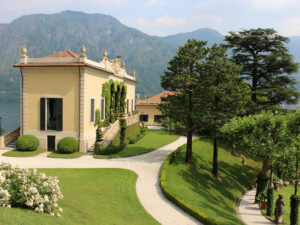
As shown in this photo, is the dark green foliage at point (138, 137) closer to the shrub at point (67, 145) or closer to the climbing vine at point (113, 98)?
the climbing vine at point (113, 98)

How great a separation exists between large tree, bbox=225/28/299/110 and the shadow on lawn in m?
8.07

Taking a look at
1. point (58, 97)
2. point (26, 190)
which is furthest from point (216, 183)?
point (26, 190)

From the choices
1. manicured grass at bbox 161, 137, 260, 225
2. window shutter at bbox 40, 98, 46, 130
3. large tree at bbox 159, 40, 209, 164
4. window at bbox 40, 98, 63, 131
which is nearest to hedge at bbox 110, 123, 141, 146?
window at bbox 40, 98, 63, 131

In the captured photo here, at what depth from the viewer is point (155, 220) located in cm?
1266

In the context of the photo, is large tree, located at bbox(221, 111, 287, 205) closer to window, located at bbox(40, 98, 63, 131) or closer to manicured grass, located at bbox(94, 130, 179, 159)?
manicured grass, located at bbox(94, 130, 179, 159)

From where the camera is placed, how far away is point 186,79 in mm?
22500

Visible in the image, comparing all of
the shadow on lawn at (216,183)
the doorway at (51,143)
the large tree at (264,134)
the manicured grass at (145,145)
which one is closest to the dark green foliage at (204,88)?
the shadow on lawn at (216,183)

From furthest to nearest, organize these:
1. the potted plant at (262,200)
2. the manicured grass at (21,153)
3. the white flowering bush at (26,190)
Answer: the manicured grass at (21,153)
the potted plant at (262,200)
the white flowering bush at (26,190)

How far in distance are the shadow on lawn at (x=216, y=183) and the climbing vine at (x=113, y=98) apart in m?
11.1

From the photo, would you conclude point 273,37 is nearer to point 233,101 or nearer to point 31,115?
point 233,101

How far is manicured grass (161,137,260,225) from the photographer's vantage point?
15.7 m

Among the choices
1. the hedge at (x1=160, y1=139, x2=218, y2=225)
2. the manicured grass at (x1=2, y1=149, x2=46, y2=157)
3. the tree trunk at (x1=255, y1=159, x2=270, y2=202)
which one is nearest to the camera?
the hedge at (x1=160, y1=139, x2=218, y2=225)

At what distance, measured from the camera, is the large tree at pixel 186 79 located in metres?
22.9

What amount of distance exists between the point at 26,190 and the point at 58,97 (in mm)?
18577
